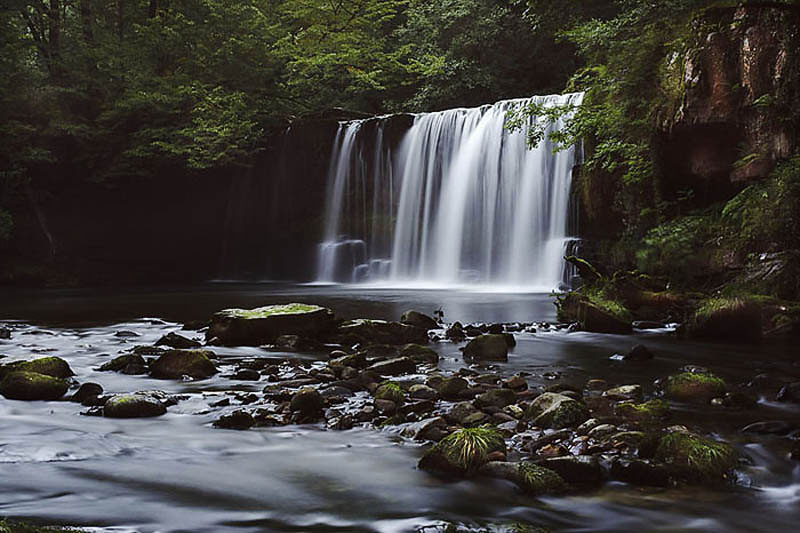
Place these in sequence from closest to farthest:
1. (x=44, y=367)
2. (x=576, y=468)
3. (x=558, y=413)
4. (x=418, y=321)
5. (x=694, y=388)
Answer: (x=576, y=468), (x=558, y=413), (x=694, y=388), (x=44, y=367), (x=418, y=321)

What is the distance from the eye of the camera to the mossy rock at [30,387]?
5.90 meters

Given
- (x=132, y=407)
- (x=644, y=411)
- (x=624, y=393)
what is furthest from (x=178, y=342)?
(x=644, y=411)

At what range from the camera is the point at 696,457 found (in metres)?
3.93

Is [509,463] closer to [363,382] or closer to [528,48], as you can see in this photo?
[363,382]

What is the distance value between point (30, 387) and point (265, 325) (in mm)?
3497

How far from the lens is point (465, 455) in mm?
4047

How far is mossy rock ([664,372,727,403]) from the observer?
5664mm

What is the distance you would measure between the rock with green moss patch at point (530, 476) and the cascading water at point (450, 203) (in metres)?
14.5

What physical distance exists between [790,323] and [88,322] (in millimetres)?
10788

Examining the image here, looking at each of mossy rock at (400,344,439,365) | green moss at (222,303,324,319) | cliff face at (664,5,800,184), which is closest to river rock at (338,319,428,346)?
green moss at (222,303,324,319)

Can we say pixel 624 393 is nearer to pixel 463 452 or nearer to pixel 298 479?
pixel 463 452

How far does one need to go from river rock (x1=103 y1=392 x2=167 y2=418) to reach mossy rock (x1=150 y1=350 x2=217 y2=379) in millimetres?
1301

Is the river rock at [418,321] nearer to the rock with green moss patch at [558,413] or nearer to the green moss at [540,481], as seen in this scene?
the rock with green moss patch at [558,413]

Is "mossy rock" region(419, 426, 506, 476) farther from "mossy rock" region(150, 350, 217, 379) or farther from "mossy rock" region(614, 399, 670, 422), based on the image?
"mossy rock" region(150, 350, 217, 379)
